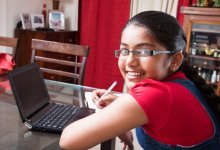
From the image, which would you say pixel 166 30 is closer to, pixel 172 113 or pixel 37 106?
pixel 172 113

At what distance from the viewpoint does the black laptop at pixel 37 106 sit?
100 centimetres

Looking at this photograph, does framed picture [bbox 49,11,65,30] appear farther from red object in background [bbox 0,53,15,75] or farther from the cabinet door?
red object in background [bbox 0,53,15,75]

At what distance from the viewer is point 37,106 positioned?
1.13 metres

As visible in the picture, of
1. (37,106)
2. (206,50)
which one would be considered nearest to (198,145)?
(37,106)

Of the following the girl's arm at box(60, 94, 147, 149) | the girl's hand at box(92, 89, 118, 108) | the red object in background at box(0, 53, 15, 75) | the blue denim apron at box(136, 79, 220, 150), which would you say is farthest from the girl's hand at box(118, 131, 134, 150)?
the red object in background at box(0, 53, 15, 75)

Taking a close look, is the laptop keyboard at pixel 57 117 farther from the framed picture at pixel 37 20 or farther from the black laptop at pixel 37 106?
the framed picture at pixel 37 20

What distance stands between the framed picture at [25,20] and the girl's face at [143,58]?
273 cm

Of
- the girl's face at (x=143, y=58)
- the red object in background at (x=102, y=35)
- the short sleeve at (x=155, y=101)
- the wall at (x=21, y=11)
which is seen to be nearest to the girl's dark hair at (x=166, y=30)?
the girl's face at (x=143, y=58)

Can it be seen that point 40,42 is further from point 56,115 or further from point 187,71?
point 187,71

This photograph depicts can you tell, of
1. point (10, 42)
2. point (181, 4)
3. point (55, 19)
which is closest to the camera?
point (10, 42)

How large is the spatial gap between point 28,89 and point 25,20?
7.79 ft

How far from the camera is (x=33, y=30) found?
316cm

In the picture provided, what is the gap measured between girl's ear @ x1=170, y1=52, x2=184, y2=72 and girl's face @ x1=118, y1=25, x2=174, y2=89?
0.06ft

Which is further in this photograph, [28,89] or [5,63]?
[5,63]
